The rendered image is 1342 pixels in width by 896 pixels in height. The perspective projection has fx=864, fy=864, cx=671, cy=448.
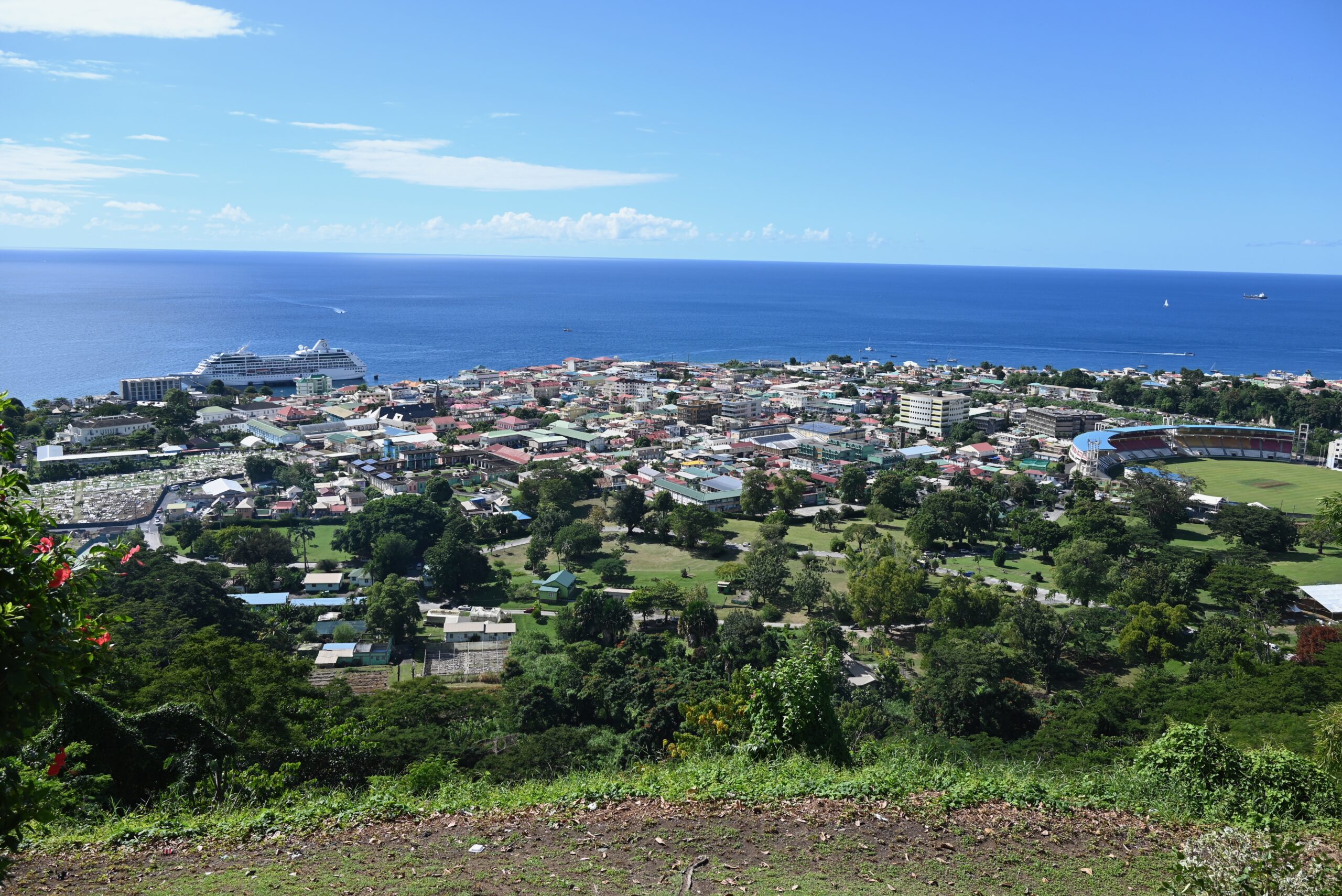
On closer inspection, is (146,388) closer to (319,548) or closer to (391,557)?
(319,548)

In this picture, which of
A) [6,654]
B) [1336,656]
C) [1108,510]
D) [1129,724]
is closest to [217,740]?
[6,654]

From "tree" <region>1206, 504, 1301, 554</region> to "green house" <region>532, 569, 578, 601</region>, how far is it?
1466cm

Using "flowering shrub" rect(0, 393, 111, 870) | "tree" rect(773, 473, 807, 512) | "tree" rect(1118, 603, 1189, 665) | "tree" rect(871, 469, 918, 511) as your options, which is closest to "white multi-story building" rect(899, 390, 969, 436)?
"tree" rect(871, 469, 918, 511)

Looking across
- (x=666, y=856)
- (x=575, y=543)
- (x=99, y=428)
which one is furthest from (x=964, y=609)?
(x=99, y=428)

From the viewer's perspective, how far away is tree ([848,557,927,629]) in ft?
49.1

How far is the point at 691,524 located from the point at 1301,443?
77.8ft

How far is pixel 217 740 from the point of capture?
6414 millimetres

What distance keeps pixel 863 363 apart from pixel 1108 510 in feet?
92.7

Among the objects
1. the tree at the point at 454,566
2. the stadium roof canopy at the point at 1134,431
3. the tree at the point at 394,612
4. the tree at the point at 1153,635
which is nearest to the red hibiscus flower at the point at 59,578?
the tree at the point at 394,612

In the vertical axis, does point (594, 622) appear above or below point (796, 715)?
below

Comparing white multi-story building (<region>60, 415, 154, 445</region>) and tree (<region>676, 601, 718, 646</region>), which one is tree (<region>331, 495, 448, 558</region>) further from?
white multi-story building (<region>60, 415, 154, 445</region>)

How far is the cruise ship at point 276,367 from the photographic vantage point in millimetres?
42344

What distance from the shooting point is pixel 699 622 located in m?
14.4

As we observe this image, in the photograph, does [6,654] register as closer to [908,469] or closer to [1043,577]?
[1043,577]
